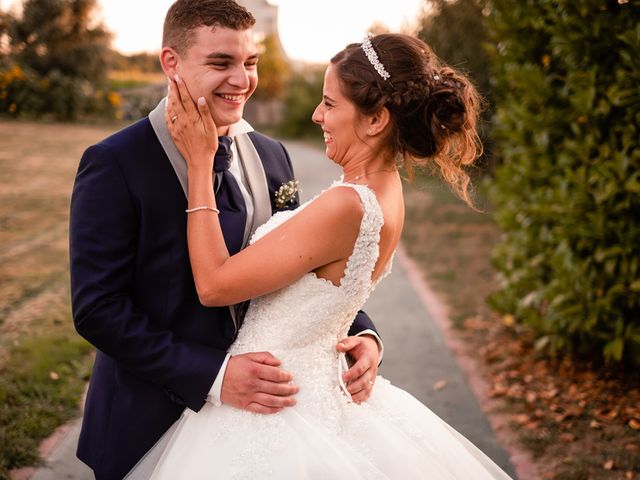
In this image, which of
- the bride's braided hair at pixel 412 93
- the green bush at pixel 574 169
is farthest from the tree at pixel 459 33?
the bride's braided hair at pixel 412 93

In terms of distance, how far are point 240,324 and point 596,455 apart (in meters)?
2.68

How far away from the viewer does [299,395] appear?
2240 mm

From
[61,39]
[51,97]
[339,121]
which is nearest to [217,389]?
[339,121]

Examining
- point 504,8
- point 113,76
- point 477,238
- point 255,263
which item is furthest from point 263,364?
point 113,76

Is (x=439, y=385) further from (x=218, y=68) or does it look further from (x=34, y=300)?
(x=34, y=300)

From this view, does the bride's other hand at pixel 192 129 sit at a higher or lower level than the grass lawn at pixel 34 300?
higher

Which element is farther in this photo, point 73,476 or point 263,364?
point 73,476

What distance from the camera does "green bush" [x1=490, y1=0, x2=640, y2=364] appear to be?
405cm

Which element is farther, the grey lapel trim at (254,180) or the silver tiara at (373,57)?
the grey lapel trim at (254,180)

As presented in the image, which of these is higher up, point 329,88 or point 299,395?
point 329,88

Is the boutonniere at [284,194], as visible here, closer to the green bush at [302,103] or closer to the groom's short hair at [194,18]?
the groom's short hair at [194,18]

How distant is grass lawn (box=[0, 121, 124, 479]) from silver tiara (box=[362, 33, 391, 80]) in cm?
288

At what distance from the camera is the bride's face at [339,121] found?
93.6 inches

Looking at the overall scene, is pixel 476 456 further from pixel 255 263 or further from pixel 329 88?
pixel 329 88
